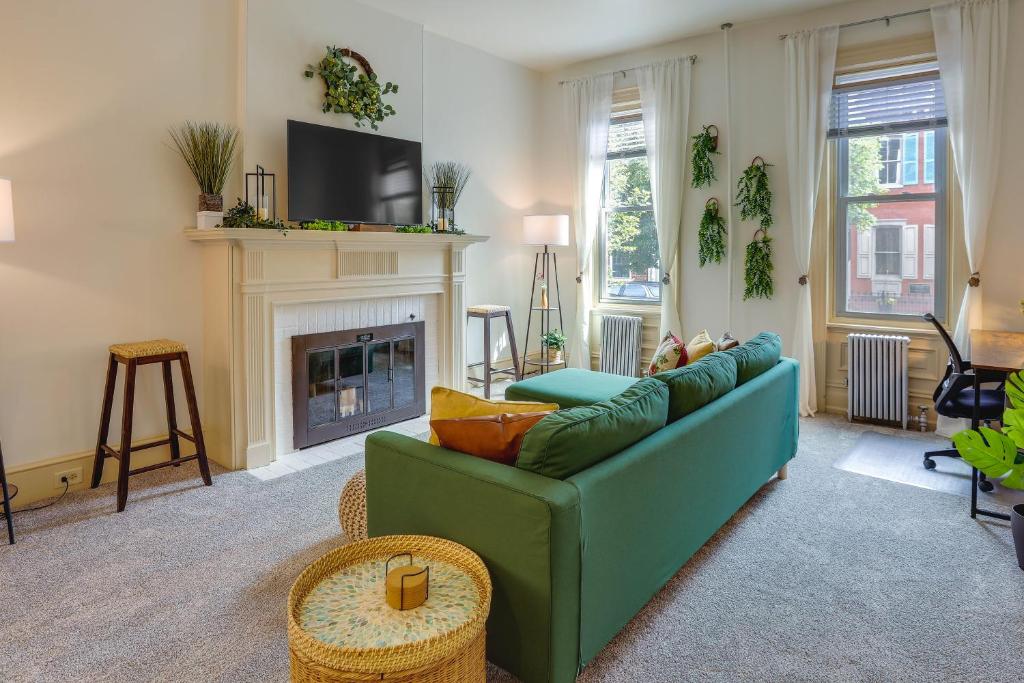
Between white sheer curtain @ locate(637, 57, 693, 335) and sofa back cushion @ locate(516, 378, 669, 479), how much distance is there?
11.7 feet

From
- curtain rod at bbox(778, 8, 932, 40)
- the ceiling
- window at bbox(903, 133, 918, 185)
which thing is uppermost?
the ceiling

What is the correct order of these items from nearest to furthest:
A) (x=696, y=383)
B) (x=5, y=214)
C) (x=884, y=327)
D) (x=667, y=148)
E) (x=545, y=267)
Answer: (x=696, y=383) < (x=5, y=214) < (x=884, y=327) < (x=667, y=148) < (x=545, y=267)

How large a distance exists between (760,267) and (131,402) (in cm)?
446

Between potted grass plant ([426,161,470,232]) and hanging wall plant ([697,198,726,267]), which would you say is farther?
hanging wall plant ([697,198,726,267])

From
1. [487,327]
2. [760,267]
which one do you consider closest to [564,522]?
[487,327]

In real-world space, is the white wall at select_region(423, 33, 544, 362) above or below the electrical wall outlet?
above

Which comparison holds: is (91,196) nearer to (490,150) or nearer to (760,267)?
(490,150)

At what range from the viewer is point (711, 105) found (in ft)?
17.5

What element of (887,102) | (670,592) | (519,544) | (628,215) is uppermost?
(887,102)

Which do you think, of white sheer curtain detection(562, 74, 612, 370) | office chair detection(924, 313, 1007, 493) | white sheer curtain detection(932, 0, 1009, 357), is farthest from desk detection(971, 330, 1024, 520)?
white sheer curtain detection(562, 74, 612, 370)

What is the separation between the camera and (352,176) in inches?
175

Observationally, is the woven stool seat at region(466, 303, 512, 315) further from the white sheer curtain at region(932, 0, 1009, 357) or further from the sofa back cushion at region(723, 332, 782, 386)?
the white sheer curtain at region(932, 0, 1009, 357)

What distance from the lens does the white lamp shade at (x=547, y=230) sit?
5832 millimetres

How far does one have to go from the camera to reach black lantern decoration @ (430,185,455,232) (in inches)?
199
